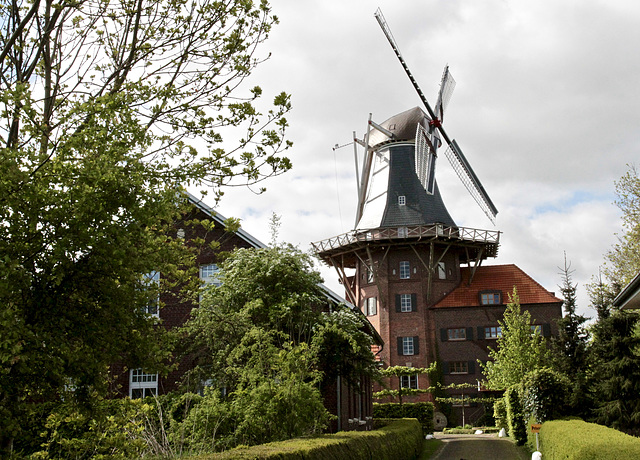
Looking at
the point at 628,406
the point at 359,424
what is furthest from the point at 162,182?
the point at 359,424

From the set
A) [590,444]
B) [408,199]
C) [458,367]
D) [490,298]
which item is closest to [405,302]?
[458,367]

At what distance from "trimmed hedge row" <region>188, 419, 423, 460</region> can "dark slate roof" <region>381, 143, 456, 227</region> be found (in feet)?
93.1

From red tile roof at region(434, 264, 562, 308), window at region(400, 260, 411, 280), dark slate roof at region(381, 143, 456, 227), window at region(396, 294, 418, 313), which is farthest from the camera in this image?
dark slate roof at region(381, 143, 456, 227)

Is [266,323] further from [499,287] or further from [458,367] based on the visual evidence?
[499,287]

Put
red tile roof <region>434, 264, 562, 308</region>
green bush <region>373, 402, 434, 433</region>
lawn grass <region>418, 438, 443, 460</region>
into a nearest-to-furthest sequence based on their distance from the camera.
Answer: lawn grass <region>418, 438, 443, 460</region>
green bush <region>373, 402, 434, 433</region>
red tile roof <region>434, 264, 562, 308</region>

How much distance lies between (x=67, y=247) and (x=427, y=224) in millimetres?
38214

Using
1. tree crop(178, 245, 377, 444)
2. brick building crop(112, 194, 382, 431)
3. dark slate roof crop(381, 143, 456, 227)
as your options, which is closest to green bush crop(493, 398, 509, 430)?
dark slate roof crop(381, 143, 456, 227)

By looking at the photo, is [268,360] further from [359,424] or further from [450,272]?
[450,272]

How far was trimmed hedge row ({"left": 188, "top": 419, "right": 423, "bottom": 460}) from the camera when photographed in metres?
7.79

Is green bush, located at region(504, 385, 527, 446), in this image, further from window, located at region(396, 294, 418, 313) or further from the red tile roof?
window, located at region(396, 294, 418, 313)

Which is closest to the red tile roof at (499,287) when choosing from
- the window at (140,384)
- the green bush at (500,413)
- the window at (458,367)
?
the window at (458,367)

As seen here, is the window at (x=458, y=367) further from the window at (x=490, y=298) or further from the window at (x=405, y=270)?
the window at (x=405, y=270)

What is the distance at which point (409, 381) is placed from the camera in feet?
138

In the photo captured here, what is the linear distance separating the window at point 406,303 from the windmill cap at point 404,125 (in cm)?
1202
